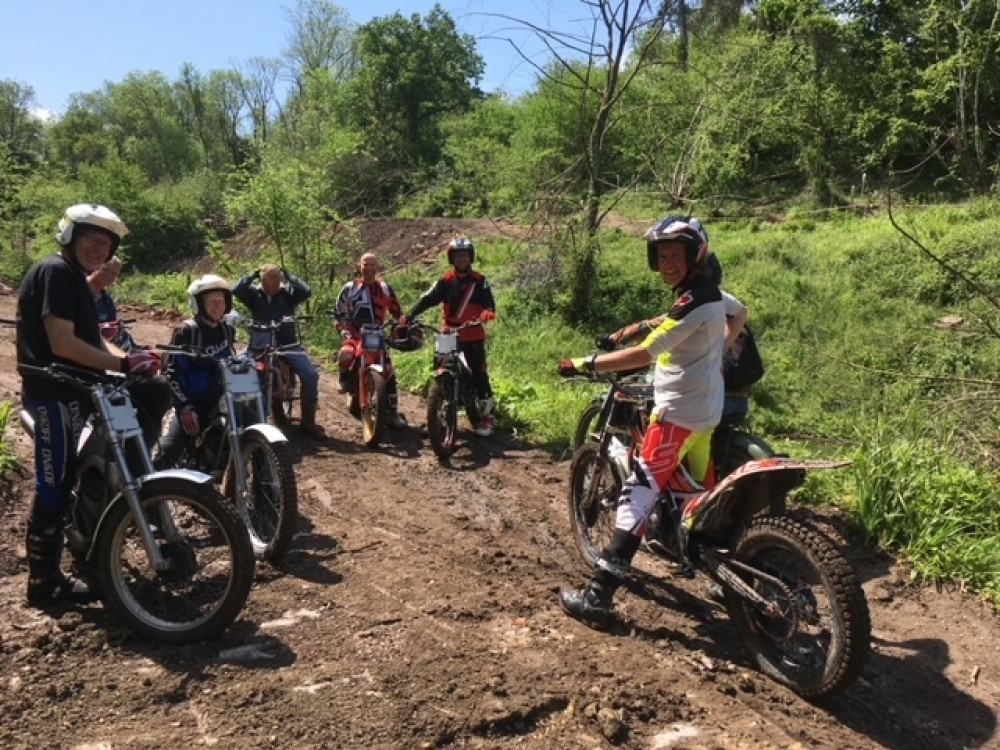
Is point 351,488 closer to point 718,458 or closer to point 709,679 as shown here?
point 718,458

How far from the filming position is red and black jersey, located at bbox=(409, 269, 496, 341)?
24.1ft

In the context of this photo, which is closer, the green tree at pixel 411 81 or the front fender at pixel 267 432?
the front fender at pixel 267 432

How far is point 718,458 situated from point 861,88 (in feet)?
60.9

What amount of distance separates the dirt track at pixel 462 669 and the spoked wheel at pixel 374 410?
227cm

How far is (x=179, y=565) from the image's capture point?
3484 mm

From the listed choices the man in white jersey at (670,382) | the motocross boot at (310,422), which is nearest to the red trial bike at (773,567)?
the man in white jersey at (670,382)

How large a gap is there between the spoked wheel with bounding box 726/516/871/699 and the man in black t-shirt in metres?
3.00

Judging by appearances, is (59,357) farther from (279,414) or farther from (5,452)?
(279,414)

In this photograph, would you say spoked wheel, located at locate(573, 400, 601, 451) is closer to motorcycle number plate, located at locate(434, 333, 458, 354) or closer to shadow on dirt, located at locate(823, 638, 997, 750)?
motorcycle number plate, located at locate(434, 333, 458, 354)

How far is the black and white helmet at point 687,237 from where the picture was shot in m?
3.36

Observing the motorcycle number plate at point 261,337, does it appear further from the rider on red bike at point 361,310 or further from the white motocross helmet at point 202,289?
the white motocross helmet at point 202,289

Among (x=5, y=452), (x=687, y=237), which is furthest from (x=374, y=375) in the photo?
(x=687, y=237)

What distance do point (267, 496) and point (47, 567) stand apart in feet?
4.02

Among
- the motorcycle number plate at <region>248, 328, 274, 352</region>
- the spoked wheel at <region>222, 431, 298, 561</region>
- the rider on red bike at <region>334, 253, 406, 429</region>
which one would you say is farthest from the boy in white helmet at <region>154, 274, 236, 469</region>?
the rider on red bike at <region>334, 253, 406, 429</region>
